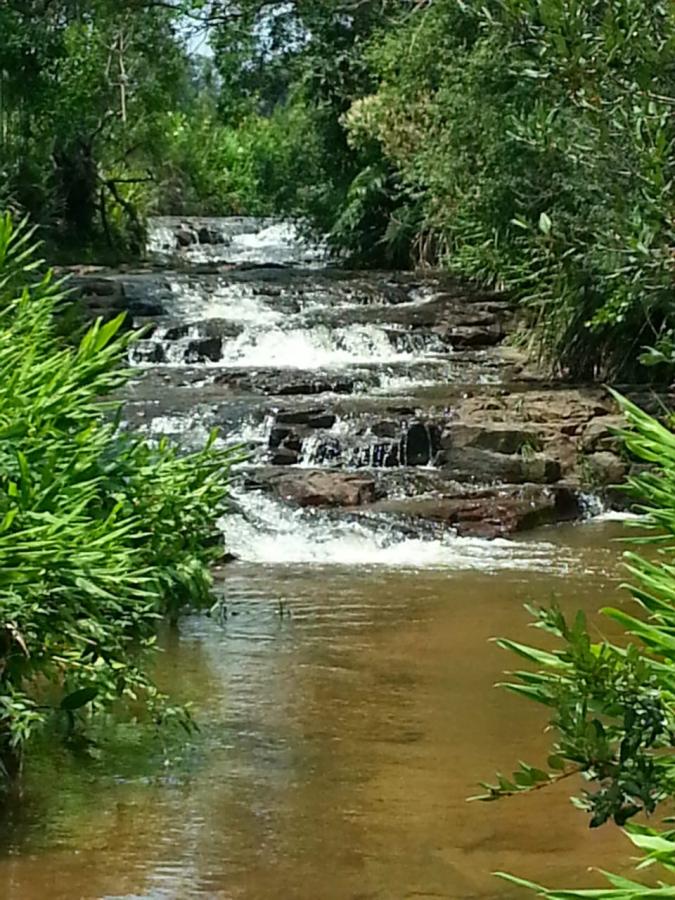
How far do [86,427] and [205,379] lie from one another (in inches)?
422

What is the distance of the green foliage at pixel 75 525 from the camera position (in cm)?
358

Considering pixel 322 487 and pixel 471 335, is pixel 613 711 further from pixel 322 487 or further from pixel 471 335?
pixel 471 335

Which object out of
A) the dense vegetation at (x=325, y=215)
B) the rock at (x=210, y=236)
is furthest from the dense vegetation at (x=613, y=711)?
the rock at (x=210, y=236)

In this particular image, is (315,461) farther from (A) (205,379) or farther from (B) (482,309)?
(B) (482,309)

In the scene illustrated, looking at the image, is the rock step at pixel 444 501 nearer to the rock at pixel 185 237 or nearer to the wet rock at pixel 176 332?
the wet rock at pixel 176 332

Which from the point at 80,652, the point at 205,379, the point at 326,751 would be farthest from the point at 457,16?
the point at 80,652

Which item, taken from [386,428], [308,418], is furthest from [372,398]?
[386,428]

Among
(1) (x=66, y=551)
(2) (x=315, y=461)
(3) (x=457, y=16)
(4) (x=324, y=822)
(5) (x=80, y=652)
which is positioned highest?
(3) (x=457, y=16)

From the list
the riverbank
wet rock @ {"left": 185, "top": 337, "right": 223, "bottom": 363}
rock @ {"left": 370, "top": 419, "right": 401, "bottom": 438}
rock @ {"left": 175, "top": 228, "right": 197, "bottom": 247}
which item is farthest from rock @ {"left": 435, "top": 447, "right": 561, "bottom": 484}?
rock @ {"left": 175, "top": 228, "right": 197, "bottom": 247}

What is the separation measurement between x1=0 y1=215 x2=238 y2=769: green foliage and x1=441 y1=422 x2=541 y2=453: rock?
7734 millimetres

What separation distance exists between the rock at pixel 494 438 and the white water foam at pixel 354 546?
223 centimetres

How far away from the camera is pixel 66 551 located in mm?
3543

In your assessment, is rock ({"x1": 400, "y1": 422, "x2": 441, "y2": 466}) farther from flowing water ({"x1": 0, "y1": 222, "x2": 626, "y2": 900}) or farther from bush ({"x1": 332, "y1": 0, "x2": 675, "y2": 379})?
bush ({"x1": 332, "y1": 0, "x2": 675, "y2": 379})

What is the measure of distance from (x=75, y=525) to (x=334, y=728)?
196cm
